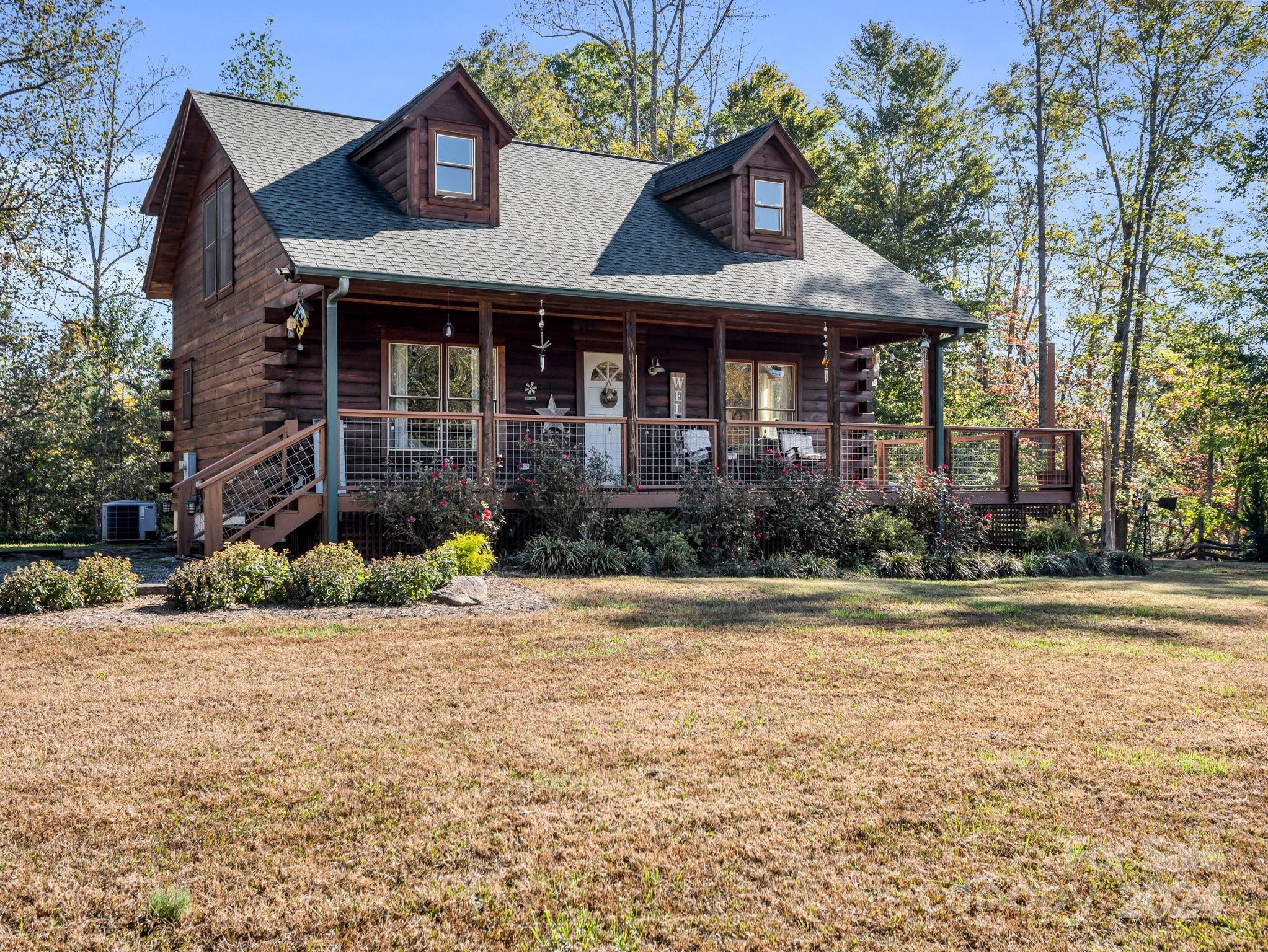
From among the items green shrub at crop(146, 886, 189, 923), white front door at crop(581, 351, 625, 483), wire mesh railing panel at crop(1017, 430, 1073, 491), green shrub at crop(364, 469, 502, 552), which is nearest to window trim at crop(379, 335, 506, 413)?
white front door at crop(581, 351, 625, 483)

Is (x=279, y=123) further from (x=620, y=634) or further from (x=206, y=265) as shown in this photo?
(x=620, y=634)

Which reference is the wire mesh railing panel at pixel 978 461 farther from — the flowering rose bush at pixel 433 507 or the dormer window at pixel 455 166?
the dormer window at pixel 455 166

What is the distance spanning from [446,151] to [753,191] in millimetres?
5290

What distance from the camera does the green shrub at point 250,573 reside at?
9.13m

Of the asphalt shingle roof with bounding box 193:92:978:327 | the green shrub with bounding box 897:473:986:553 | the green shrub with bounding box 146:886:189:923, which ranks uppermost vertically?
the asphalt shingle roof with bounding box 193:92:978:327

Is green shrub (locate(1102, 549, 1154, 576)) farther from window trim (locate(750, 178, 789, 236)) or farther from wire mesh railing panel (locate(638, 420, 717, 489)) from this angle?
window trim (locate(750, 178, 789, 236))

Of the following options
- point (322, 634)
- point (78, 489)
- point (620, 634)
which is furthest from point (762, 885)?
point (78, 489)

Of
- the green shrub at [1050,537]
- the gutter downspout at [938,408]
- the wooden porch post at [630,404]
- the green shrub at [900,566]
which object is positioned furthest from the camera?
the gutter downspout at [938,408]

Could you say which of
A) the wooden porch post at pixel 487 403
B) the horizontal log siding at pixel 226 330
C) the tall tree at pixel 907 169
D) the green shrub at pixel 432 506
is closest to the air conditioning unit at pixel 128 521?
the horizontal log siding at pixel 226 330

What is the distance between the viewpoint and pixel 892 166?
32.0 metres

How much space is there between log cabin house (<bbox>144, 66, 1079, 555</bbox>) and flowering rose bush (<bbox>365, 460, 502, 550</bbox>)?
15.7 inches

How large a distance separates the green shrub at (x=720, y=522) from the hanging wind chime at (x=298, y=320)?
207 inches

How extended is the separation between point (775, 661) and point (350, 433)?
8802 mm

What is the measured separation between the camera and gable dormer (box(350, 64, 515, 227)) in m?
14.6
